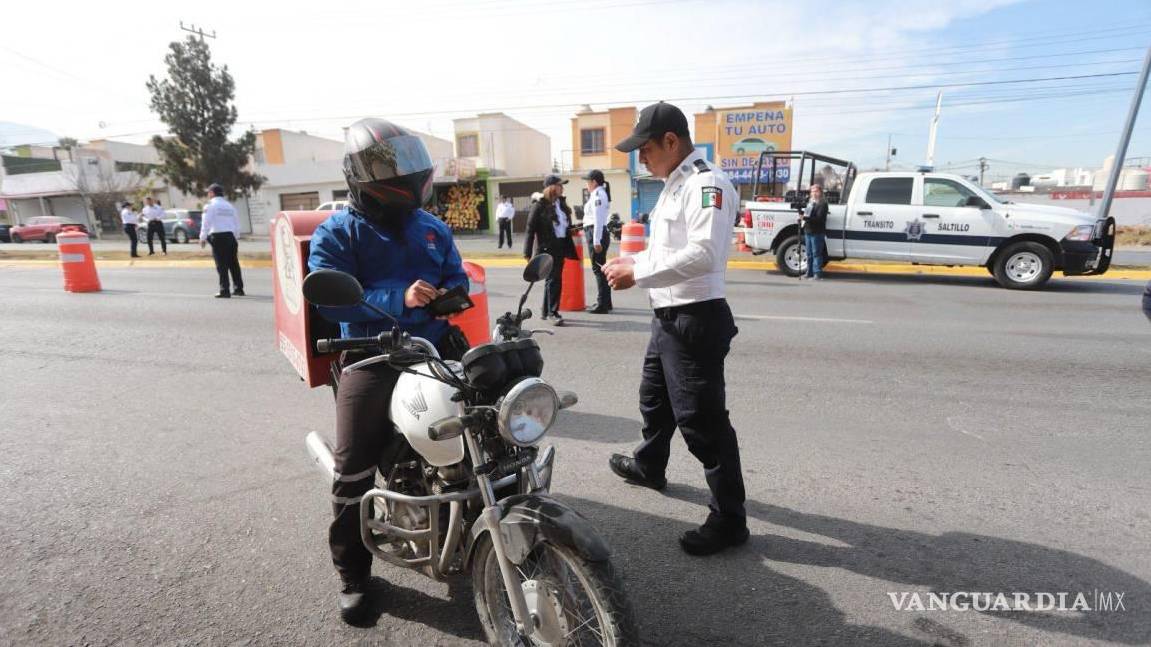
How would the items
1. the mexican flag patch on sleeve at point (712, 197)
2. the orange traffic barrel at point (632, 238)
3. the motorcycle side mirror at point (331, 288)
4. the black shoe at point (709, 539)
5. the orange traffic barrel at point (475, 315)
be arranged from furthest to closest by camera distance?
the orange traffic barrel at point (632, 238) → the orange traffic barrel at point (475, 315) → the black shoe at point (709, 539) → the mexican flag patch on sleeve at point (712, 197) → the motorcycle side mirror at point (331, 288)

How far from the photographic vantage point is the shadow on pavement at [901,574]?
7.59ft

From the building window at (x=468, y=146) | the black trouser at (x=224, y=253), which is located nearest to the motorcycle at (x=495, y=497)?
the black trouser at (x=224, y=253)

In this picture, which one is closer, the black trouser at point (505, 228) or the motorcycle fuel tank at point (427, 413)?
the motorcycle fuel tank at point (427, 413)

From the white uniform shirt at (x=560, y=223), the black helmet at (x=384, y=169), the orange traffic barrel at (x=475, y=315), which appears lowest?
the orange traffic barrel at (x=475, y=315)

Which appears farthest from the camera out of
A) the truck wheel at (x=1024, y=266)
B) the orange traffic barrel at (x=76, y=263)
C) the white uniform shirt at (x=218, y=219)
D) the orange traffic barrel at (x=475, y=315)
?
the orange traffic barrel at (x=76, y=263)

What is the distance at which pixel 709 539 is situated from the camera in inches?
111

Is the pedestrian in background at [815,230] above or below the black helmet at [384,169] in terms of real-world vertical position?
below

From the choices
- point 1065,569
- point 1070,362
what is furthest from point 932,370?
point 1065,569

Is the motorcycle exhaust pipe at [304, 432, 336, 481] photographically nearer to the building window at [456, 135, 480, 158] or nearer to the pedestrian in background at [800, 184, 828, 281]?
the pedestrian in background at [800, 184, 828, 281]

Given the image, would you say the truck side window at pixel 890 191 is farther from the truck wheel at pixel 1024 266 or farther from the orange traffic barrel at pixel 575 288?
the orange traffic barrel at pixel 575 288

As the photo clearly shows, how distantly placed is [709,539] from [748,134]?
35.8 meters

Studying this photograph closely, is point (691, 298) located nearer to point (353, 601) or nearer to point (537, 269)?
point (537, 269)

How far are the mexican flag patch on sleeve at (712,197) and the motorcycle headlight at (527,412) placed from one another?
1143 mm

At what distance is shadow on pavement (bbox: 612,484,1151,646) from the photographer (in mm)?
2314
